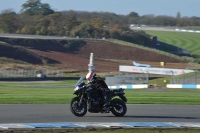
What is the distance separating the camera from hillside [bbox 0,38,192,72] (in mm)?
90750

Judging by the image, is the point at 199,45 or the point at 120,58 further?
the point at 199,45

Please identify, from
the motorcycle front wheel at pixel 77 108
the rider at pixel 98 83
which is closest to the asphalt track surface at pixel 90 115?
the motorcycle front wheel at pixel 77 108

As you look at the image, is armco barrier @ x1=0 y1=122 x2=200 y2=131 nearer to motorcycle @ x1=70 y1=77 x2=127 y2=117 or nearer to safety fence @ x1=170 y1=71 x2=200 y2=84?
motorcycle @ x1=70 y1=77 x2=127 y2=117

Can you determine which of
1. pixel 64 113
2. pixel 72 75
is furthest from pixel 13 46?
pixel 64 113

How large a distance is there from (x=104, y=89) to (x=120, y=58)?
87168 millimetres

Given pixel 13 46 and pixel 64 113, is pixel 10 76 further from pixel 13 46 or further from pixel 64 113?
pixel 64 113

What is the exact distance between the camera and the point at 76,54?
104 m

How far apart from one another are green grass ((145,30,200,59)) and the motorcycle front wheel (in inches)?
4343

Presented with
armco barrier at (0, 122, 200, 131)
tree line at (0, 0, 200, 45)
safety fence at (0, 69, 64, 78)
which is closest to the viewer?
armco barrier at (0, 122, 200, 131)

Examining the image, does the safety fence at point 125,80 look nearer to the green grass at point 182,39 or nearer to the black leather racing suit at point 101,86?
the black leather racing suit at point 101,86

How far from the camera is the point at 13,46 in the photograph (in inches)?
3738

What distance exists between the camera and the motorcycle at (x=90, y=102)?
17594mm

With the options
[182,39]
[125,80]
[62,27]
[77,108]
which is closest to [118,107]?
[77,108]

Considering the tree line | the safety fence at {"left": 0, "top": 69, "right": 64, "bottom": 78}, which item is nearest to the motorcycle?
the safety fence at {"left": 0, "top": 69, "right": 64, "bottom": 78}
